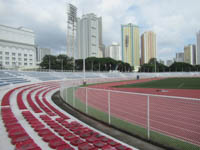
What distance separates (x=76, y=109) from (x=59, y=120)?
2.26m

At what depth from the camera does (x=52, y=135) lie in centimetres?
498

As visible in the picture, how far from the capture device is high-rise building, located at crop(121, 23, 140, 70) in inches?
5955

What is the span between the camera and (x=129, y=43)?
5955 inches

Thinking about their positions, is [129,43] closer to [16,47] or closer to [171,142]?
[16,47]

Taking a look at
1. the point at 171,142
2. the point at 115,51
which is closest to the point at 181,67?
the point at 115,51

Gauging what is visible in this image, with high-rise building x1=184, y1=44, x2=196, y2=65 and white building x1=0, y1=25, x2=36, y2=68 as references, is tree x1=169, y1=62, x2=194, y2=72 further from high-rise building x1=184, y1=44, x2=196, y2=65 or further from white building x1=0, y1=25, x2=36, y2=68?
white building x1=0, y1=25, x2=36, y2=68

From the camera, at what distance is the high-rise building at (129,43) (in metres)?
151

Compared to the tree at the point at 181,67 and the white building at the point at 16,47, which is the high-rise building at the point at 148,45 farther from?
the white building at the point at 16,47

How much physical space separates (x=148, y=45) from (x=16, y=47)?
117440 millimetres

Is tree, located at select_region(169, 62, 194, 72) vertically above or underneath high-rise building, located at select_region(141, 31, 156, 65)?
underneath

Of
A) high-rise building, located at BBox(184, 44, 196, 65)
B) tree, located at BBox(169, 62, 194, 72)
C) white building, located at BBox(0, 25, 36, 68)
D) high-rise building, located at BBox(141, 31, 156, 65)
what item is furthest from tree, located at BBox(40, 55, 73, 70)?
high-rise building, located at BBox(184, 44, 196, 65)

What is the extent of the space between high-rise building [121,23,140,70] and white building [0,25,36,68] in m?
84.4

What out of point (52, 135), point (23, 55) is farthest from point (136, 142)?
point (23, 55)

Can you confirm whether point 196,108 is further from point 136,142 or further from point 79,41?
point 79,41
